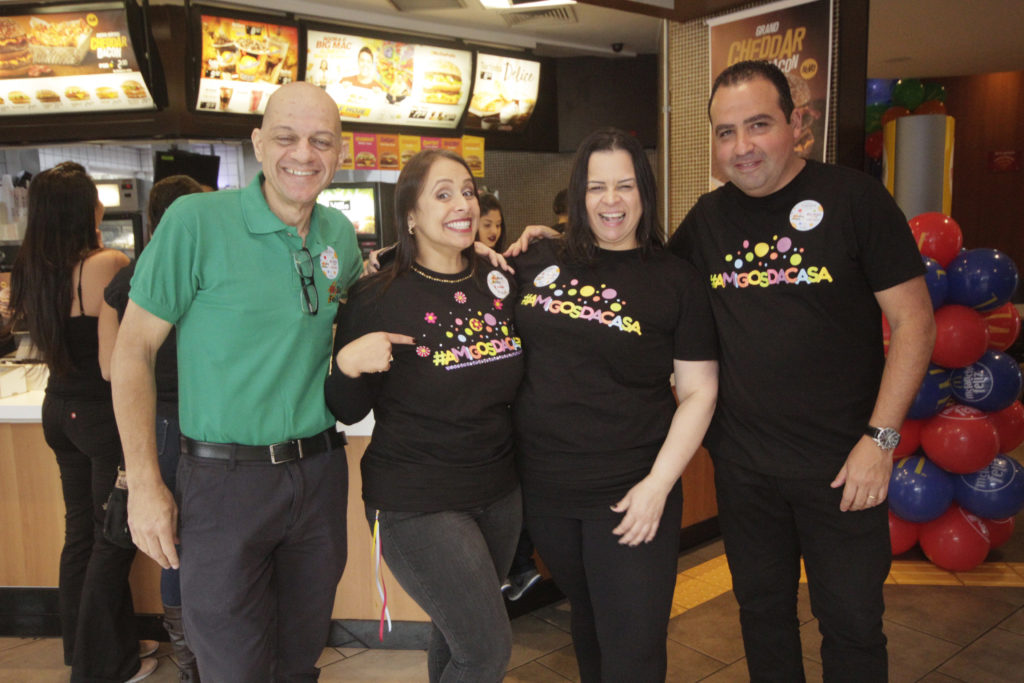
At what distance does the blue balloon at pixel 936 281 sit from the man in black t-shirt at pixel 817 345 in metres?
1.56

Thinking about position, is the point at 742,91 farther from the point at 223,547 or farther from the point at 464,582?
the point at 223,547

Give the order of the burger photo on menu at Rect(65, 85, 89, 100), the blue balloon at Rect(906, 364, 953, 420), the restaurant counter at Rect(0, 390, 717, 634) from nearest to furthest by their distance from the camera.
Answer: the restaurant counter at Rect(0, 390, 717, 634), the blue balloon at Rect(906, 364, 953, 420), the burger photo on menu at Rect(65, 85, 89, 100)

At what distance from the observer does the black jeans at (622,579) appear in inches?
69.4

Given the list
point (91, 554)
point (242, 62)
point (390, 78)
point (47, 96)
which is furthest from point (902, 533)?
point (47, 96)

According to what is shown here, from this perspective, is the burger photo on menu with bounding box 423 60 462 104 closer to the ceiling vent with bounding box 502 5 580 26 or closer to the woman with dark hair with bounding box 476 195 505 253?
the ceiling vent with bounding box 502 5 580 26

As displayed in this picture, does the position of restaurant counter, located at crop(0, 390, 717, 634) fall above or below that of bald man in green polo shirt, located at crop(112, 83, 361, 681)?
below

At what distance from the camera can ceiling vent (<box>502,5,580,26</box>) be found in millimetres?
5156

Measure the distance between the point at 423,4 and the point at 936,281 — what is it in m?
3.61

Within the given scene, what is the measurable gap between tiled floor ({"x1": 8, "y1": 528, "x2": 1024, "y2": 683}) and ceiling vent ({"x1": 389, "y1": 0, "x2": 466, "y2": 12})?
3842mm

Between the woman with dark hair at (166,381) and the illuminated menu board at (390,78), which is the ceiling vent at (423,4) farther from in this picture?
the woman with dark hair at (166,381)

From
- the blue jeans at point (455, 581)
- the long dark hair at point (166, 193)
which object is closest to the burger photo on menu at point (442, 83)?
the long dark hair at point (166, 193)

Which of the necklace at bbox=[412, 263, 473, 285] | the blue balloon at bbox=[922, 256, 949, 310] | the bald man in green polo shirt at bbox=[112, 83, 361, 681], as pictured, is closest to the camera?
the bald man in green polo shirt at bbox=[112, 83, 361, 681]

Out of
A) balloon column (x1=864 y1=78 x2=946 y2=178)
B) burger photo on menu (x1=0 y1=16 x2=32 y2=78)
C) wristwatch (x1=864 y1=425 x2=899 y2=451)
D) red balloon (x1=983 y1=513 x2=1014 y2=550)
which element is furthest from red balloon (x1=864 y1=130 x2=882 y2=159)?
burger photo on menu (x1=0 y1=16 x2=32 y2=78)

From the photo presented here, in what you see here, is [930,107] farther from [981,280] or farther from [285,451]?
[285,451]
